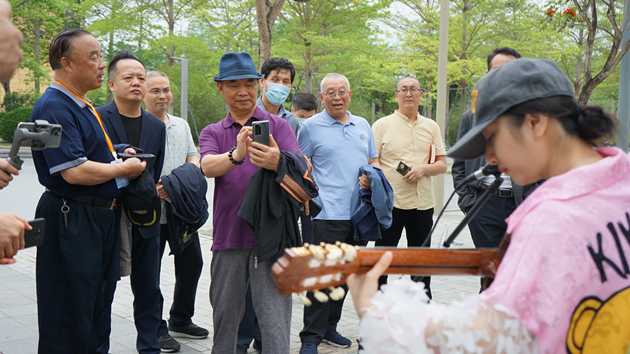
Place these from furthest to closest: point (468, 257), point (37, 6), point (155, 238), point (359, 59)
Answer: point (37, 6) → point (359, 59) → point (155, 238) → point (468, 257)

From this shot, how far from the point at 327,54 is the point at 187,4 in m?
7.31

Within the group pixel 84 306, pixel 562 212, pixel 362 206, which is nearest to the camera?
pixel 562 212

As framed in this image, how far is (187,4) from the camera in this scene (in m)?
24.5

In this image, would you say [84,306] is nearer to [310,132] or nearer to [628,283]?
[310,132]

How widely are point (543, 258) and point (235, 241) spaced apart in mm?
2367

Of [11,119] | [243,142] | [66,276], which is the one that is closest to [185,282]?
[66,276]

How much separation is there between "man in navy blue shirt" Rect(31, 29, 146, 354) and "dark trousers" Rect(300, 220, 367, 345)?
1.66 m

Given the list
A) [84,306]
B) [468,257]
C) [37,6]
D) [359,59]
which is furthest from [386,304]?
[37,6]

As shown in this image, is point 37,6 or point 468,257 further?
point 37,6

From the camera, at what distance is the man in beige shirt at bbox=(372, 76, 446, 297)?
496 centimetres

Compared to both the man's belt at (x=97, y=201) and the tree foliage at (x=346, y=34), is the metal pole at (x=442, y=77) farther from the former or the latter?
the tree foliage at (x=346, y=34)

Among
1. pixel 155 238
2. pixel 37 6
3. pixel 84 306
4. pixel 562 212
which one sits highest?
pixel 37 6

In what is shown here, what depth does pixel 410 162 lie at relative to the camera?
5141mm

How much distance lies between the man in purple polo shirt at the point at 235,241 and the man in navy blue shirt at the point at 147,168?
30.4 inches
